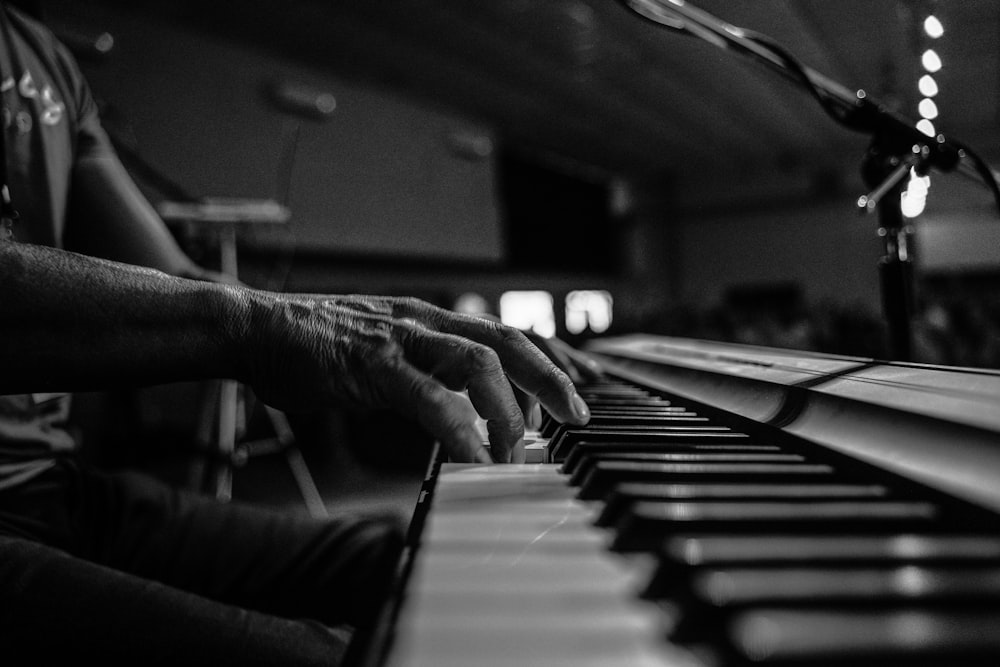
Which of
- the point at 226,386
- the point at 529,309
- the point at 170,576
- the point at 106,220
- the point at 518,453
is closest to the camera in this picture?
the point at 518,453

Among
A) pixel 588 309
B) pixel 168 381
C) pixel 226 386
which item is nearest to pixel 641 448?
pixel 168 381

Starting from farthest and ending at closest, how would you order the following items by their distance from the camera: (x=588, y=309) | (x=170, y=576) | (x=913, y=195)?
1. (x=588, y=309)
2. (x=913, y=195)
3. (x=170, y=576)

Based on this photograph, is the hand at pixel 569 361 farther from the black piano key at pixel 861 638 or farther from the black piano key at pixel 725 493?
the black piano key at pixel 861 638

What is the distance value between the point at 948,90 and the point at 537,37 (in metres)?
4.44

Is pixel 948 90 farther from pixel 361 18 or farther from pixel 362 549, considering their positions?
pixel 361 18

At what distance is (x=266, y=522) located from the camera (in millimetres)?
1046

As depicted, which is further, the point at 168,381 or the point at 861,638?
the point at 168,381

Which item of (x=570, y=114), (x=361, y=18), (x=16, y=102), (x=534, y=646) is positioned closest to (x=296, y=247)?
(x=361, y=18)

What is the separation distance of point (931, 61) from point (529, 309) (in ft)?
25.3

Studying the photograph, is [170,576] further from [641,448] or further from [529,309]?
[529,309]

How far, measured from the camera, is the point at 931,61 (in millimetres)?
1657

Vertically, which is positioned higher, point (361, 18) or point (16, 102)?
point (361, 18)

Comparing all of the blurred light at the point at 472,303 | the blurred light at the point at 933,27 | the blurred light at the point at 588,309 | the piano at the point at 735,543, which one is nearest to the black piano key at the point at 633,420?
the piano at the point at 735,543

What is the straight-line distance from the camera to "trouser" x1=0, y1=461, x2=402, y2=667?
0.70 metres
